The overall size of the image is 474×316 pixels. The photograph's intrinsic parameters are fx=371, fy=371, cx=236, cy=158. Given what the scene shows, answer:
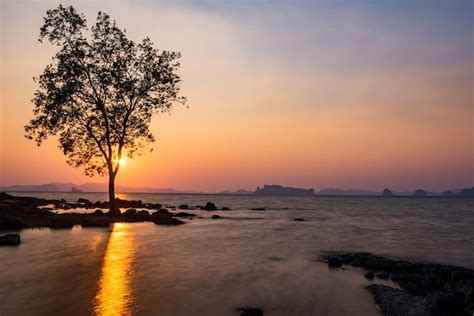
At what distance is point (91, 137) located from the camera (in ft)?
138

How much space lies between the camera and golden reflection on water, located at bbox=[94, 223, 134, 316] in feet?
36.6

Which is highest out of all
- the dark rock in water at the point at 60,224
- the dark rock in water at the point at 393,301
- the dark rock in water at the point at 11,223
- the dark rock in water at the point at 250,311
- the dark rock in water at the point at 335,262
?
the dark rock in water at the point at 11,223

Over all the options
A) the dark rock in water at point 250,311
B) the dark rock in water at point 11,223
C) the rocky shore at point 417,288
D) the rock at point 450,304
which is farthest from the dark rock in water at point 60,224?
the rock at point 450,304

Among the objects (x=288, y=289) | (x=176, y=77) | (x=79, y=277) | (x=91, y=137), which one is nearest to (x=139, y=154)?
(x=91, y=137)

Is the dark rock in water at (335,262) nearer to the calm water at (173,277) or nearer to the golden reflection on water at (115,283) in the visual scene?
the calm water at (173,277)

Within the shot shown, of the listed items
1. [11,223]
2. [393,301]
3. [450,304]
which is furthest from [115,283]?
[11,223]

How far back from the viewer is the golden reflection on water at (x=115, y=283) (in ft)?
36.6

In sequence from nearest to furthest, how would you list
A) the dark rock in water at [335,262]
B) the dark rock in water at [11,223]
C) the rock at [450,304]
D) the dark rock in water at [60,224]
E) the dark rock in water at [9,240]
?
the rock at [450,304], the dark rock in water at [335,262], the dark rock in water at [9,240], the dark rock in water at [11,223], the dark rock in water at [60,224]

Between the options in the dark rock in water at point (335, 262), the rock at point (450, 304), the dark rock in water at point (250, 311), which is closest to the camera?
the dark rock in water at point (250, 311)

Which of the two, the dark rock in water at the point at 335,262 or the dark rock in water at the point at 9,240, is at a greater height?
the dark rock in water at the point at 9,240

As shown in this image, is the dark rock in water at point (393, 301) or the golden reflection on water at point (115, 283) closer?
the golden reflection on water at point (115, 283)

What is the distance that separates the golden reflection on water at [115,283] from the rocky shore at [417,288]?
8369 mm

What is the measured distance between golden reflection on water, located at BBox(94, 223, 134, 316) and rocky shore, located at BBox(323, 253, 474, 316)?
27.5ft

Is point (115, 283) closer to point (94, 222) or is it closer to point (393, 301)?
point (393, 301)
